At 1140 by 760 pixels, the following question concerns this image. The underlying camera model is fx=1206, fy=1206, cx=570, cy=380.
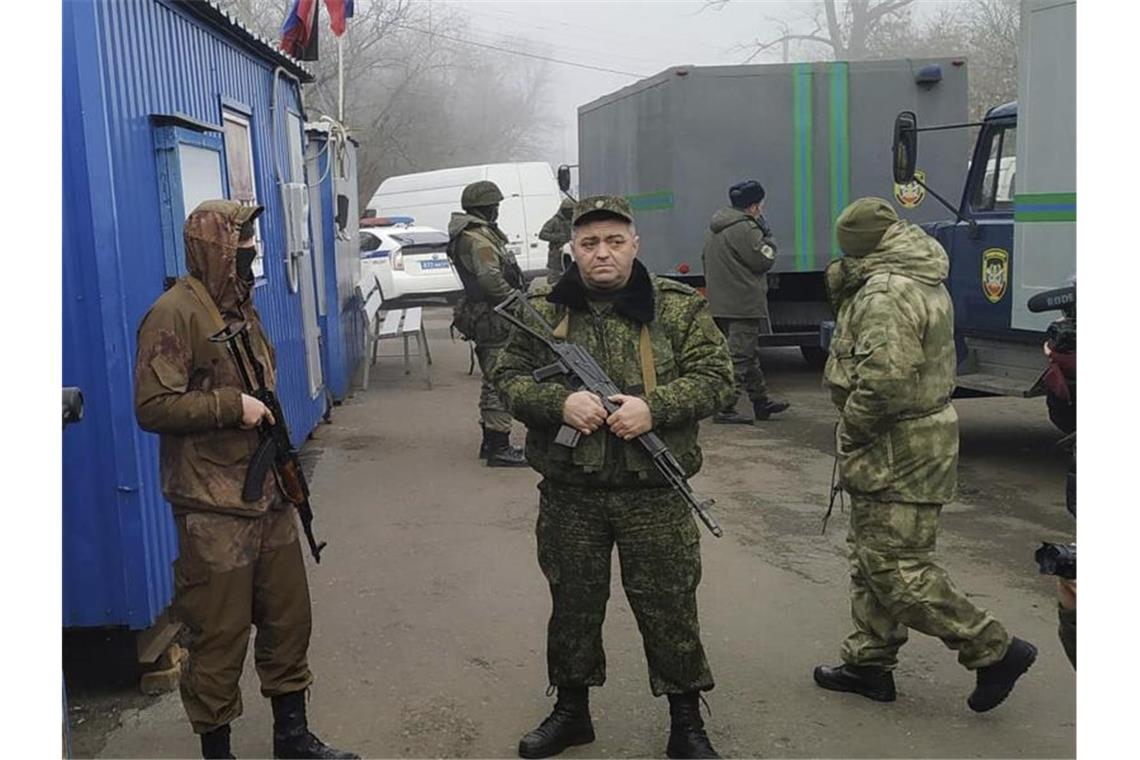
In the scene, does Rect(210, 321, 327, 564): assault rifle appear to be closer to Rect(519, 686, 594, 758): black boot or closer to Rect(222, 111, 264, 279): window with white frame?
Rect(519, 686, 594, 758): black boot

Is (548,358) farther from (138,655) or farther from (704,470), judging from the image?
(704,470)

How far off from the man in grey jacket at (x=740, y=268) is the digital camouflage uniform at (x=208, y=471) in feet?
21.3

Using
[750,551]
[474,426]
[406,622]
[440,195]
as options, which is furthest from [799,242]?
[440,195]

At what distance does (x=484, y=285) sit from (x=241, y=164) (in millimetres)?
1901

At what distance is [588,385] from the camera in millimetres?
3754

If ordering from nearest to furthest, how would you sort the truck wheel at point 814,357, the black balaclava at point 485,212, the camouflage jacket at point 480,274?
the camouflage jacket at point 480,274, the black balaclava at point 485,212, the truck wheel at point 814,357

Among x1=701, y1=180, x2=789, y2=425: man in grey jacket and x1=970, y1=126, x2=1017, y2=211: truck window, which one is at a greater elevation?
x1=970, y1=126, x2=1017, y2=211: truck window

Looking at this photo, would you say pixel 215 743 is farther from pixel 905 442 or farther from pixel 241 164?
pixel 241 164

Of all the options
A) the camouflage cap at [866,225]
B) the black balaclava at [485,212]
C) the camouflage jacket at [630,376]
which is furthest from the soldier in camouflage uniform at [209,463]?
the black balaclava at [485,212]

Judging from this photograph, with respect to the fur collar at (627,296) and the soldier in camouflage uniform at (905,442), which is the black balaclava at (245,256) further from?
the soldier in camouflage uniform at (905,442)

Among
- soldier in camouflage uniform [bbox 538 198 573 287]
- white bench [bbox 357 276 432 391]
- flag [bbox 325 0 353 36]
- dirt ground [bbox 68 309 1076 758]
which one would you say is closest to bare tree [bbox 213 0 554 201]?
flag [bbox 325 0 353 36]

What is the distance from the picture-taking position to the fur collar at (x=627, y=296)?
3.81m

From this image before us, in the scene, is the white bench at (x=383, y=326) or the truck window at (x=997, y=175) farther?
the white bench at (x=383, y=326)

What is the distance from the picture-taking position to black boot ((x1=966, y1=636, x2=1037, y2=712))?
4109 millimetres
